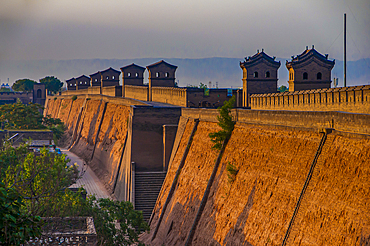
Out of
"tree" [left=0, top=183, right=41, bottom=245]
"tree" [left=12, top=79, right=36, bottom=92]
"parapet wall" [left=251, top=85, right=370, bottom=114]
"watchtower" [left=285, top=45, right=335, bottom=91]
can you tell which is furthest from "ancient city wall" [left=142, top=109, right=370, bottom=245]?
"tree" [left=12, top=79, right=36, bottom=92]

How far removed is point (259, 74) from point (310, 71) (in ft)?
13.5

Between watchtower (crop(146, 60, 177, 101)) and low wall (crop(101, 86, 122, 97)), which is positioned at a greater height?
watchtower (crop(146, 60, 177, 101))

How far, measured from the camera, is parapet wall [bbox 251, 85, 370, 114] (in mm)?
17078

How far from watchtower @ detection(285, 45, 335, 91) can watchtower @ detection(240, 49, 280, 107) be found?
3.17 meters

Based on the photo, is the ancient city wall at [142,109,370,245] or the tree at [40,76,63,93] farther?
the tree at [40,76,63,93]

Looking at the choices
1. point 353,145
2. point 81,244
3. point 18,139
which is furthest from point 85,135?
point 353,145

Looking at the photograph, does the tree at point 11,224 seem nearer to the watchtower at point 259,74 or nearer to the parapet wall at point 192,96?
the watchtower at point 259,74

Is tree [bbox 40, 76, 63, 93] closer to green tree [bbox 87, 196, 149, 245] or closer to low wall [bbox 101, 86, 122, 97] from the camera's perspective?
low wall [bbox 101, 86, 122, 97]

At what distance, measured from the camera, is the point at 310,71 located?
87.4ft

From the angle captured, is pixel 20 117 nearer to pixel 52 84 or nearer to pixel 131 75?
pixel 131 75

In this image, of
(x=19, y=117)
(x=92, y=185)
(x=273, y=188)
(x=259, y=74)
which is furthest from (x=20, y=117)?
(x=273, y=188)

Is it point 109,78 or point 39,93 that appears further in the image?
point 39,93

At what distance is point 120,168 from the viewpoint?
3184cm

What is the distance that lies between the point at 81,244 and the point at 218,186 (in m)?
7.18
